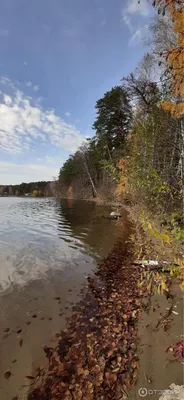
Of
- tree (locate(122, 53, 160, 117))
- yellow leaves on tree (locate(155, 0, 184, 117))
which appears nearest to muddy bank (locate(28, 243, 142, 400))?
yellow leaves on tree (locate(155, 0, 184, 117))

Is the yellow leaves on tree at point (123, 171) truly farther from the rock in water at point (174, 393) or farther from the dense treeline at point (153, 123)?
the rock in water at point (174, 393)

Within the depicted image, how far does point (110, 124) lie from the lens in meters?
28.5

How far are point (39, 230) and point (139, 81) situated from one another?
1304cm

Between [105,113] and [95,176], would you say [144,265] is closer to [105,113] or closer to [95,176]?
[105,113]

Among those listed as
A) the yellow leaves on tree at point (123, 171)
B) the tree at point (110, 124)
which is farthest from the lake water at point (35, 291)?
the tree at point (110, 124)

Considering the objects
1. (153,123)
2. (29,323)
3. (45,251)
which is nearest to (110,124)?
(153,123)

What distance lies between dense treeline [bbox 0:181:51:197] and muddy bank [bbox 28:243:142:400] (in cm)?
7818

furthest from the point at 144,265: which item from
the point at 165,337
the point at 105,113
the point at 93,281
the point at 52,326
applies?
the point at 105,113

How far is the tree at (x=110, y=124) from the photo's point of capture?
87.0ft

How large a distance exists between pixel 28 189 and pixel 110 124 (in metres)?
78.3

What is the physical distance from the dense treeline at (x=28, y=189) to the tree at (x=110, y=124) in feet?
179

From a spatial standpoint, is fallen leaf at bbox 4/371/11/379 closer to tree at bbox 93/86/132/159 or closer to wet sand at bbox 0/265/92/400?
wet sand at bbox 0/265/92/400

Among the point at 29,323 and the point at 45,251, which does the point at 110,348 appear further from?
the point at 45,251

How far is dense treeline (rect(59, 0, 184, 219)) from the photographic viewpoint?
2889 millimetres
